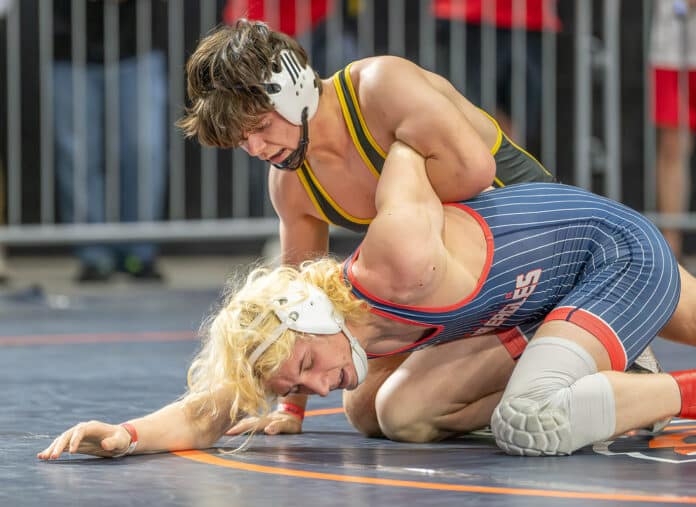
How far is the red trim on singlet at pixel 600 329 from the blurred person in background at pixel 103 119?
13.0 ft

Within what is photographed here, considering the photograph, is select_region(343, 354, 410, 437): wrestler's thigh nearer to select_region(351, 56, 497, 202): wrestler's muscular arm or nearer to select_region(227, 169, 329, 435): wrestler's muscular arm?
select_region(227, 169, 329, 435): wrestler's muscular arm

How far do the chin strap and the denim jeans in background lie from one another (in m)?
→ 3.61

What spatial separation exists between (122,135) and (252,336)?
4.15 meters

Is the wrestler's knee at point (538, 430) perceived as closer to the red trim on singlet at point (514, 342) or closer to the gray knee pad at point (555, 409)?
the gray knee pad at point (555, 409)

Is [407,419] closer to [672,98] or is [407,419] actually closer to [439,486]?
[439,486]

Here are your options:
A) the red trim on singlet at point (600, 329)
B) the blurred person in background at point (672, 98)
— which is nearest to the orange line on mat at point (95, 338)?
the red trim on singlet at point (600, 329)

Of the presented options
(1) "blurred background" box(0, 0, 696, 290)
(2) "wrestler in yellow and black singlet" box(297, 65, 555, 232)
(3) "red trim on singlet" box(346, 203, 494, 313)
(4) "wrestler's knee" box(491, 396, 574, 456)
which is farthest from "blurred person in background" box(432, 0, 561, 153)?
(4) "wrestler's knee" box(491, 396, 574, 456)

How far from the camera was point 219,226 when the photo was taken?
682 cm

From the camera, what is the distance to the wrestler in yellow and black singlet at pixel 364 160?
299 centimetres

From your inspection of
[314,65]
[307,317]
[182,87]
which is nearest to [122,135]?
[182,87]

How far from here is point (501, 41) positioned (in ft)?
20.8

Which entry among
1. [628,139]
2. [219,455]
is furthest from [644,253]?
[628,139]

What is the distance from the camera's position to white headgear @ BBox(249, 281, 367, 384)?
2584 millimetres

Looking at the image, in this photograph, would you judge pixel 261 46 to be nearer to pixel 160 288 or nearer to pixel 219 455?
pixel 219 455
